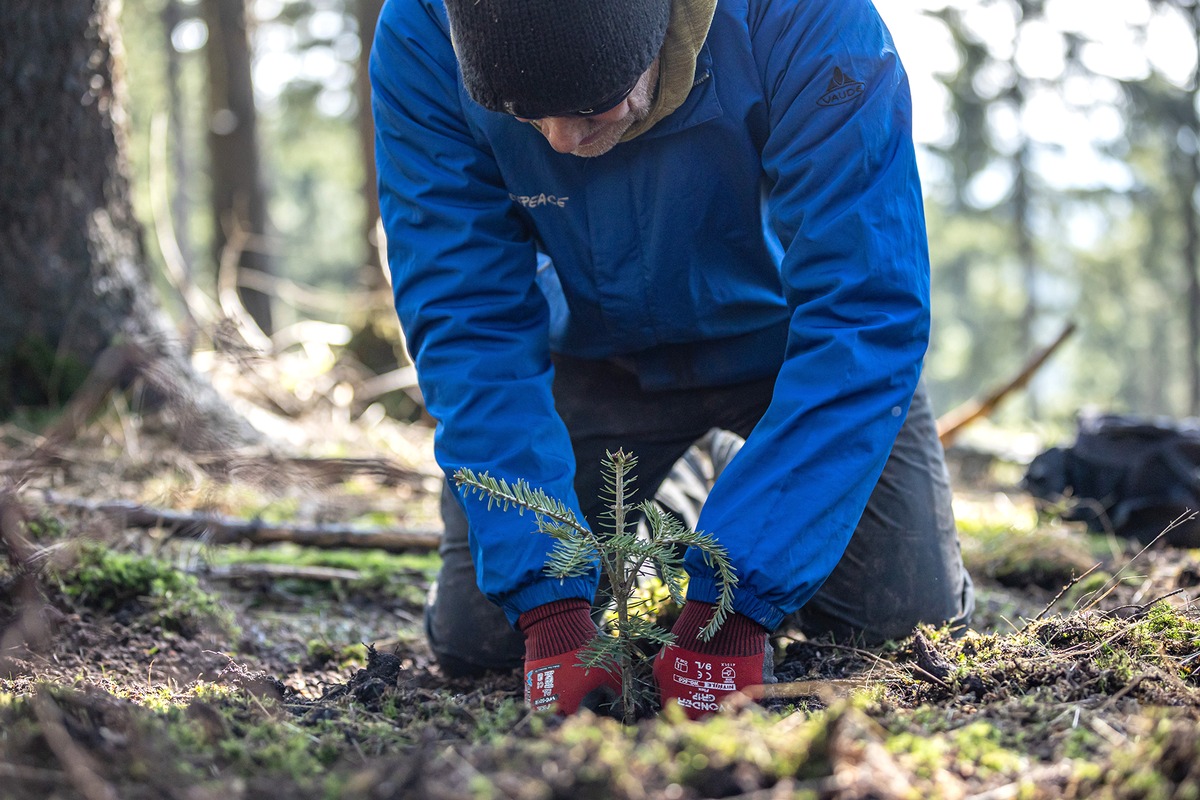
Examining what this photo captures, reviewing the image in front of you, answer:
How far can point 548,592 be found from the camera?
2.08 meters

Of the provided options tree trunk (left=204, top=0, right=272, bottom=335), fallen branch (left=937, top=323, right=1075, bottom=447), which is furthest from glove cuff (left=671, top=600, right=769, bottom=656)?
tree trunk (left=204, top=0, right=272, bottom=335)

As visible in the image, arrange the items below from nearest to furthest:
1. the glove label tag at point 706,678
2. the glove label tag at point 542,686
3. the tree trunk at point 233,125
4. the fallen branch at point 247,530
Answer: the glove label tag at point 706,678 → the glove label tag at point 542,686 → the fallen branch at point 247,530 → the tree trunk at point 233,125

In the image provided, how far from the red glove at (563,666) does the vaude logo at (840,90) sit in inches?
49.7

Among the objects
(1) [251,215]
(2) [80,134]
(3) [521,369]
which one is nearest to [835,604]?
(3) [521,369]

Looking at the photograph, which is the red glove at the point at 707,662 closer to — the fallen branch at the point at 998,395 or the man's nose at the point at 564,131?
the man's nose at the point at 564,131

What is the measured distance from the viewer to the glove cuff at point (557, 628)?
2.03 meters

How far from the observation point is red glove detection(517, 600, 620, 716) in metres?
1.95

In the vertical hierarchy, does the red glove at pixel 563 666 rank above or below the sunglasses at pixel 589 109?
below

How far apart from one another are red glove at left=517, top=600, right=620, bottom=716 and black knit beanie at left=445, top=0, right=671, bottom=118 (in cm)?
110

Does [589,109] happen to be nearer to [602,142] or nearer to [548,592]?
[602,142]

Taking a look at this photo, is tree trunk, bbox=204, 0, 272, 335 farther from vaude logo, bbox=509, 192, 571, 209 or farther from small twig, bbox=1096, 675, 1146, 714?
small twig, bbox=1096, 675, 1146, 714

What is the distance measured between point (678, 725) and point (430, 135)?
1717mm

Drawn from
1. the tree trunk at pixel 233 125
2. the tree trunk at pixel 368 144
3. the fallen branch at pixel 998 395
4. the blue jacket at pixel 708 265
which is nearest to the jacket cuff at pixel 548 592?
the blue jacket at pixel 708 265

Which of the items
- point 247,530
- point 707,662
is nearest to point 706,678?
point 707,662
